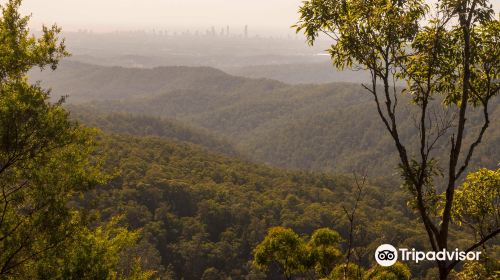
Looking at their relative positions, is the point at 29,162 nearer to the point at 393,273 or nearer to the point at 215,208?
the point at 393,273

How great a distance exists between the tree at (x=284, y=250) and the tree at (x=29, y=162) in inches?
262

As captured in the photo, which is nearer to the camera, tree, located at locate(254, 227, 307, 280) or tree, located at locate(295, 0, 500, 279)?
tree, located at locate(295, 0, 500, 279)

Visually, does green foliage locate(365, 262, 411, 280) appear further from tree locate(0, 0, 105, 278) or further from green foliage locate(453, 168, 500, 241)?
tree locate(0, 0, 105, 278)

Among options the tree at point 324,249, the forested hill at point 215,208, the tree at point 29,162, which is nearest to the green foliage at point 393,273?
the tree at point 324,249

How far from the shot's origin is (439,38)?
343 inches

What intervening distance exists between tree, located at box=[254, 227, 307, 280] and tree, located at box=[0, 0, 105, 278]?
6644 mm

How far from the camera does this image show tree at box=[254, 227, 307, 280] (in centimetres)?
1459

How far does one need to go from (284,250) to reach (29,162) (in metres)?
9.05

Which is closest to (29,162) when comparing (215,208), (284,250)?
(284,250)

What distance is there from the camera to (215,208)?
87938mm

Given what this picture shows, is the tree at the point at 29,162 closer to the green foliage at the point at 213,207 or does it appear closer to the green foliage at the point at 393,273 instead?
the green foliage at the point at 393,273

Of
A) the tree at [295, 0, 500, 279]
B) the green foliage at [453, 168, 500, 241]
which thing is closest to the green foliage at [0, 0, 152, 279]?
the tree at [295, 0, 500, 279]

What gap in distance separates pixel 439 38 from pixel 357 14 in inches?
72.9

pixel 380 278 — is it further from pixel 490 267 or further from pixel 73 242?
pixel 73 242
